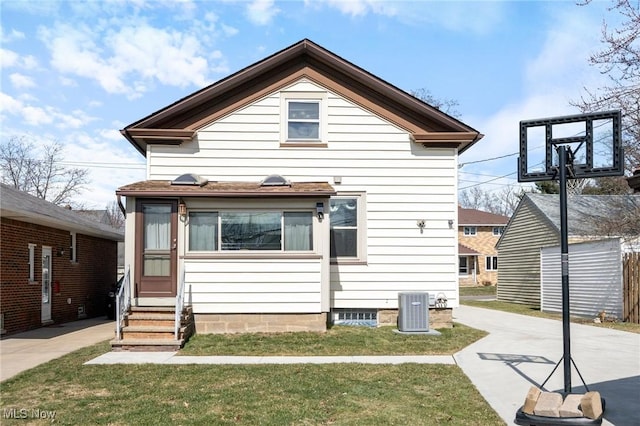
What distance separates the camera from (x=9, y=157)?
38.6 meters

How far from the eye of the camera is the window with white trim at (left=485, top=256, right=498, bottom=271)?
133 ft

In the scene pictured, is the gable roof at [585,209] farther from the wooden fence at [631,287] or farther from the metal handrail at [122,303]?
the metal handrail at [122,303]

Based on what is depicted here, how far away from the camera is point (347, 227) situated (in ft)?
39.9

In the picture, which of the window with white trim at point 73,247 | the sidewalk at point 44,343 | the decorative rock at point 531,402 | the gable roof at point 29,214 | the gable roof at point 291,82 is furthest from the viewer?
the window with white trim at point 73,247

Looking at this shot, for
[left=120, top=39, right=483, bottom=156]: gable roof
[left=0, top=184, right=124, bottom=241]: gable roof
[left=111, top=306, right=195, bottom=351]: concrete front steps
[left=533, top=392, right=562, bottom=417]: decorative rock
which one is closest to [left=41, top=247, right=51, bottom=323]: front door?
[left=0, top=184, right=124, bottom=241]: gable roof

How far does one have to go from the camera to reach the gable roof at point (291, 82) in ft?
39.4

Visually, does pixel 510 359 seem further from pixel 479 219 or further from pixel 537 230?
pixel 479 219

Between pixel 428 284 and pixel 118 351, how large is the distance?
6.76m

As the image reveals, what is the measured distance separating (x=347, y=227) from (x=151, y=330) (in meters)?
4.85

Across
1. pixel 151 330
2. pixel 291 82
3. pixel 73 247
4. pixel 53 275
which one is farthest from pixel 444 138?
pixel 73 247

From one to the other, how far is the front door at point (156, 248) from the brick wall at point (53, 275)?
3.74 meters

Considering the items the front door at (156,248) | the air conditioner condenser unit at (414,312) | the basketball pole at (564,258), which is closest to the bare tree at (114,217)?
the front door at (156,248)

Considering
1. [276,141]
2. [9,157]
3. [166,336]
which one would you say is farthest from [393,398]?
[9,157]

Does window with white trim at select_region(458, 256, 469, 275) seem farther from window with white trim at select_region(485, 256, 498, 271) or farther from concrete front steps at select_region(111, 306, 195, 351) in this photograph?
concrete front steps at select_region(111, 306, 195, 351)
